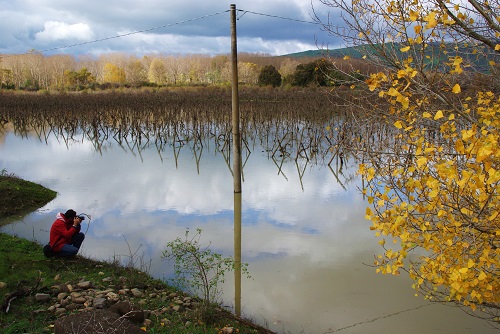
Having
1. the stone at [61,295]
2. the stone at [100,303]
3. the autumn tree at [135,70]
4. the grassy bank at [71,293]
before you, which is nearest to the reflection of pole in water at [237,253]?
the grassy bank at [71,293]

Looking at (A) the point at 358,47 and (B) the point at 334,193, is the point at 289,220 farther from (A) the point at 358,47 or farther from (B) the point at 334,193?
(A) the point at 358,47

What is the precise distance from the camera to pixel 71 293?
17.6 ft

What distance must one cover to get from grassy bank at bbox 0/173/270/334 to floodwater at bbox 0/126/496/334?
0.64m

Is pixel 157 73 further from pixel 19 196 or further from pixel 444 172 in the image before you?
pixel 444 172

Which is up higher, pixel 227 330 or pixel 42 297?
pixel 42 297

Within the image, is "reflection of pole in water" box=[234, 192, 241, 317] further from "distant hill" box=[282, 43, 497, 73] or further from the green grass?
the green grass

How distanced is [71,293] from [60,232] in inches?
55.1

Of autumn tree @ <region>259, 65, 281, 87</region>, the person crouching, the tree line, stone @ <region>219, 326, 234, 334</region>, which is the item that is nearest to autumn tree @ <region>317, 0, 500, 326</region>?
stone @ <region>219, 326, 234, 334</region>

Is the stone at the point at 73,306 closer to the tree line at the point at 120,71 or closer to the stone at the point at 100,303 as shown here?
the stone at the point at 100,303

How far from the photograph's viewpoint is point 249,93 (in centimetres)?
2880

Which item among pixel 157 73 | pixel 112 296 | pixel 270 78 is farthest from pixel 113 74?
pixel 112 296

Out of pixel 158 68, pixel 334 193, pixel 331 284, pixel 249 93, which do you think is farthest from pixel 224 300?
pixel 158 68

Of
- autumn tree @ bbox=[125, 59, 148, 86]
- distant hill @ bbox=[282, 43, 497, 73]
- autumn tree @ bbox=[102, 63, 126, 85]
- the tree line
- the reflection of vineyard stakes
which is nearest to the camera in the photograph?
distant hill @ bbox=[282, 43, 497, 73]

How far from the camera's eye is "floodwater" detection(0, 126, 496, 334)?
5.92 metres
